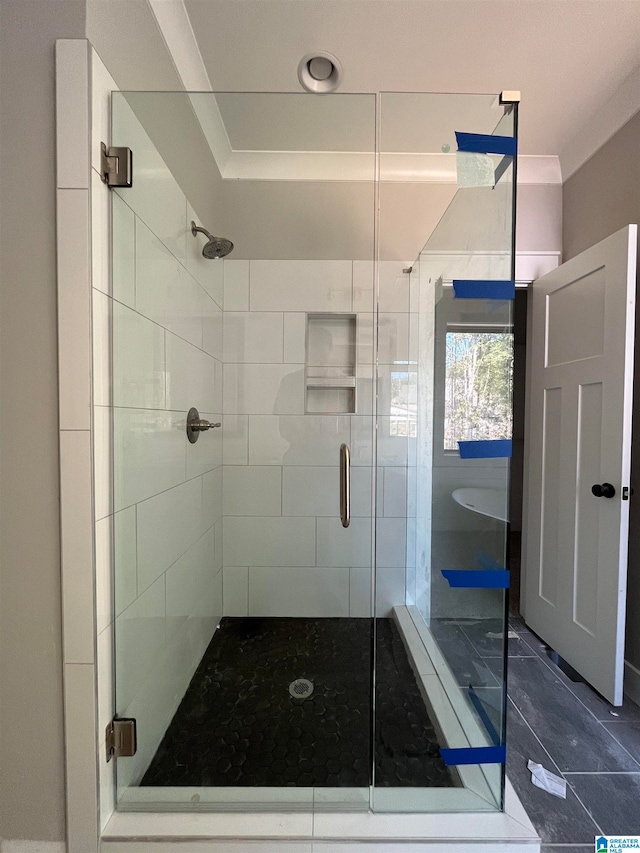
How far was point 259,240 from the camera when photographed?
4.19 feet

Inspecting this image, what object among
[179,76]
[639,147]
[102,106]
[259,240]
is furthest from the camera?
[639,147]

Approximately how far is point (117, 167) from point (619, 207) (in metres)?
2.05

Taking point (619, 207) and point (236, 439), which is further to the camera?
point (619, 207)

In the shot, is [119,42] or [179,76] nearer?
[119,42]

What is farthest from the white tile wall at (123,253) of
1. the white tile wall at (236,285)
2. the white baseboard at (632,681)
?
the white baseboard at (632,681)

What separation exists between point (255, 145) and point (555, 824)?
211cm

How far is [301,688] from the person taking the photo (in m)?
1.25

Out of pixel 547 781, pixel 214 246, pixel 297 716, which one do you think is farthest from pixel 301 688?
pixel 214 246

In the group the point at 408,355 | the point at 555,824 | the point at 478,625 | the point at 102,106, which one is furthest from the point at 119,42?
the point at 555,824

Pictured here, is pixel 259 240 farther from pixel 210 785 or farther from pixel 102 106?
pixel 210 785

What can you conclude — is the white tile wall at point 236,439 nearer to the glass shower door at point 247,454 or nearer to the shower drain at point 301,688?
the glass shower door at point 247,454

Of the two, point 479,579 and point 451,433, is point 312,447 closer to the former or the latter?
point 451,433

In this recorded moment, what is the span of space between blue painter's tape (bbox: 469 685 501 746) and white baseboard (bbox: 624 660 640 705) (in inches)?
38.5

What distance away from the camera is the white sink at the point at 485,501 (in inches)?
46.1
